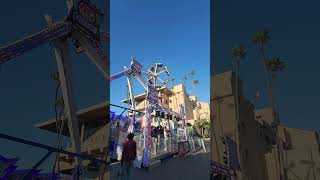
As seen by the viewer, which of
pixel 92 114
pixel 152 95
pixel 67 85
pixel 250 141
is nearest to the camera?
pixel 67 85

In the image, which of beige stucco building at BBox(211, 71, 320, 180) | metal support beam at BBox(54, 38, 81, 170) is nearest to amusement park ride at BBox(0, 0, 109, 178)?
metal support beam at BBox(54, 38, 81, 170)

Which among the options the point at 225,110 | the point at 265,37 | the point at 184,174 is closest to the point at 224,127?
the point at 225,110

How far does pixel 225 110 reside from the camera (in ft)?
53.3

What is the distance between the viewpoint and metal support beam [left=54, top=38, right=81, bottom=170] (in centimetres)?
864

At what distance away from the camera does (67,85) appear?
347 inches

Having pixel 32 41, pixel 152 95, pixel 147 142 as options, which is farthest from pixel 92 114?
pixel 32 41

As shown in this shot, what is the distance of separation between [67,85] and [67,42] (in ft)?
3.86

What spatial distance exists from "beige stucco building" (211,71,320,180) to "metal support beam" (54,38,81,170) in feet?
23.9

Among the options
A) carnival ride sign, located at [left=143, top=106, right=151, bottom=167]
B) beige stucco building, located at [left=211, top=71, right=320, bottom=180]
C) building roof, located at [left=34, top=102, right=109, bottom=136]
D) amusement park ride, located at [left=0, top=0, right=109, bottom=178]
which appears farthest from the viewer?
building roof, located at [left=34, top=102, right=109, bottom=136]

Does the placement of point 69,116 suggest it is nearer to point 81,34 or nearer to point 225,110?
point 81,34

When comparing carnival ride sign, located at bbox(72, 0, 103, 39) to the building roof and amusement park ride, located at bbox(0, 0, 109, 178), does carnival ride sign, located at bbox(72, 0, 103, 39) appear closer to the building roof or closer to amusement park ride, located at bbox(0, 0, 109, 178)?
amusement park ride, located at bbox(0, 0, 109, 178)

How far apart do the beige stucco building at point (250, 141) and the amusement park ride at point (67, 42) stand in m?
7.35

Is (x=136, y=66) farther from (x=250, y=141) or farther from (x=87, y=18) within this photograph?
(x=250, y=141)

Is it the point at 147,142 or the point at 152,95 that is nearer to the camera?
the point at 147,142
